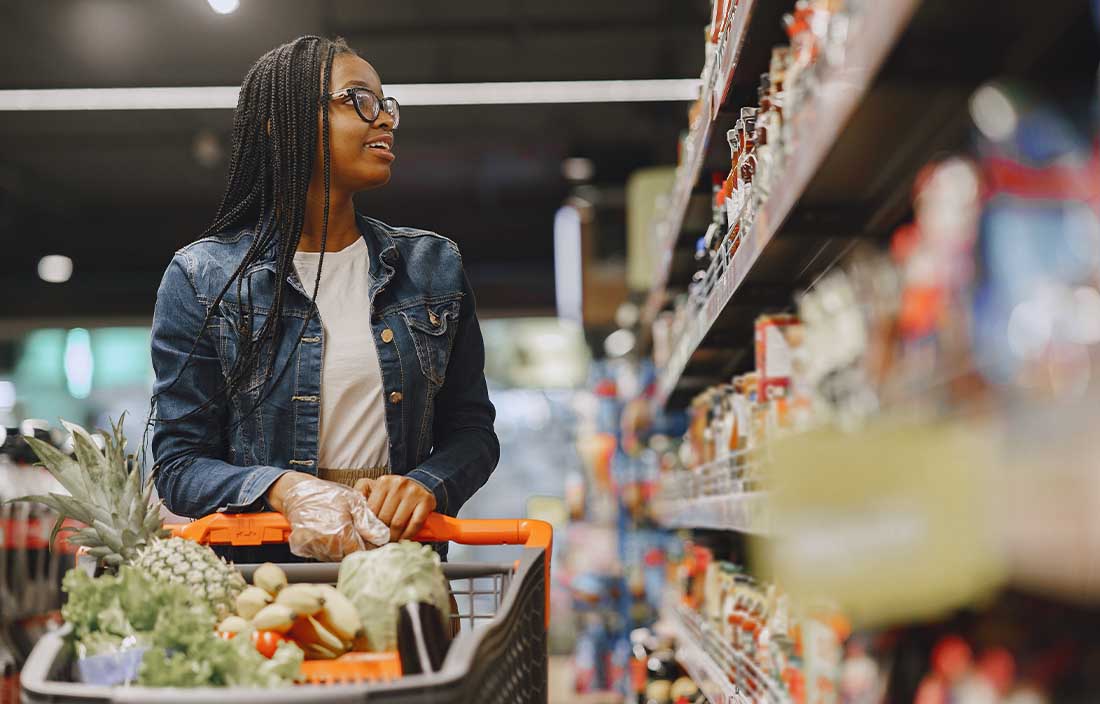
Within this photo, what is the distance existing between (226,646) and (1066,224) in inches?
36.9

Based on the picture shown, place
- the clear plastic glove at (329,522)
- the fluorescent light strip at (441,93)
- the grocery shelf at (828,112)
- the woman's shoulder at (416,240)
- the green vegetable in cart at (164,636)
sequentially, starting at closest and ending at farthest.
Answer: the grocery shelf at (828,112) → the green vegetable in cart at (164,636) → the clear plastic glove at (329,522) → the woman's shoulder at (416,240) → the fluorescent light strip at (441,93)

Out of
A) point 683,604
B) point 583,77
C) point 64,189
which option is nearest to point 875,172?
point 683,604

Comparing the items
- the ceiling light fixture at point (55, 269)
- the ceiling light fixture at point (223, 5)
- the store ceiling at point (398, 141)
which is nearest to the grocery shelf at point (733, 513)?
the ceiling light fixture at point (223, 5)

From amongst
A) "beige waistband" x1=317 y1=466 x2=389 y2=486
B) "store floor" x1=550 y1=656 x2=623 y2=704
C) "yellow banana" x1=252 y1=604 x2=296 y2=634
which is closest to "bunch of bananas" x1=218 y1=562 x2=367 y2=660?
"yellow banana" x1=252 y1=604 x2=296 y2=634

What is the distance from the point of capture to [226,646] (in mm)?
1267

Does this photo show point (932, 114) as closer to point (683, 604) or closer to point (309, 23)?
point (683, 604)

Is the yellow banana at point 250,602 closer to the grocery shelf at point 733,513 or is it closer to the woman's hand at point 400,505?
the woman's hand at point 400,505

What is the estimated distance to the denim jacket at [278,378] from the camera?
208cm

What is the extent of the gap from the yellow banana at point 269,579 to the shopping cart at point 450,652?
0.11 m

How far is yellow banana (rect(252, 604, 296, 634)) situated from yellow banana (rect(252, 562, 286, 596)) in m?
0.11

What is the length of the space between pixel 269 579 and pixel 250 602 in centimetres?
7

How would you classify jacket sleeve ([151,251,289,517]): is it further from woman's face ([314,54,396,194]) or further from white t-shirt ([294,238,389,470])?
woman's face ([314,54,396,194])

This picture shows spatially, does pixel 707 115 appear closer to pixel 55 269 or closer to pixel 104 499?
pixel 104 499

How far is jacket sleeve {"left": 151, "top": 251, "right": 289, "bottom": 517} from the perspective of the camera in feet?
6.68
